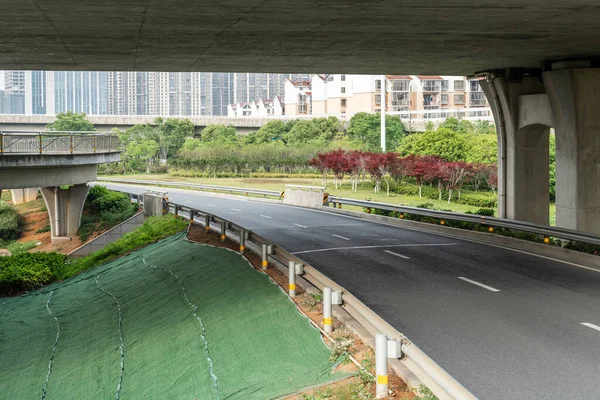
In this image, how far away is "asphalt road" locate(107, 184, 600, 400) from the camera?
1003 cm

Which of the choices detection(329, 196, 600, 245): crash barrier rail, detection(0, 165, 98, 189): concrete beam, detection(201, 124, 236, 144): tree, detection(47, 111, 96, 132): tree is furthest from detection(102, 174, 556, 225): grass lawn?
detection(47, 111, 96, 132): tree

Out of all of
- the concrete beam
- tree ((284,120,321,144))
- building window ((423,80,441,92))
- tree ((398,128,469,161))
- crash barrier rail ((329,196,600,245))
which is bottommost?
→ crash barrier rail ((329,196,600,245))

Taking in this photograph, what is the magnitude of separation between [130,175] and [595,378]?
307 feet

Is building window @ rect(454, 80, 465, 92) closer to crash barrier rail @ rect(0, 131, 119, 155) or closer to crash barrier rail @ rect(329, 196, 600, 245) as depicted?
crash barrier rail @ rect(0, 131, 119, 155)

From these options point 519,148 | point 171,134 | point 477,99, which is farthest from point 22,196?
point 477,99

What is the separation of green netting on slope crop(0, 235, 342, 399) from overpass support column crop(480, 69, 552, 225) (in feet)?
43.6

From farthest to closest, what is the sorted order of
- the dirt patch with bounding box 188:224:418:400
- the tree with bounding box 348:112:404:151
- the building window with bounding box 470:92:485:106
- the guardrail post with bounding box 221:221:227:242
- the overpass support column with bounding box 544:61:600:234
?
1. the building window with bounding box 470:92:485:106
2. the tree with bounding box 348:112:404:151
3. the overpass support column with bounding box 544:61:600:234
4. the guardrail post with bounding box 221:221:227:242
5. the dirt patch with bounding box 188:224:418:400

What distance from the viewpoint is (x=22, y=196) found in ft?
228

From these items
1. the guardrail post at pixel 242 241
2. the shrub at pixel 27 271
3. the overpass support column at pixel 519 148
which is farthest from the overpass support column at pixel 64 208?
the guardrail post at pixel 242 241

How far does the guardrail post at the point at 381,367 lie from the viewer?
343 inches

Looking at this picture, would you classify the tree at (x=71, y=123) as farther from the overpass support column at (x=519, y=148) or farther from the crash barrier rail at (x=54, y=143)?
the overpass support column at (x=519, y=148)

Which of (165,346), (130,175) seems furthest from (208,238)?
(130,175)

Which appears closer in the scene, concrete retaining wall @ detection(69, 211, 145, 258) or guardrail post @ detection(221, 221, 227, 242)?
guardrail post @ detection(221, 221, 227, 242)

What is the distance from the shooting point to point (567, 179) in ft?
84.3
